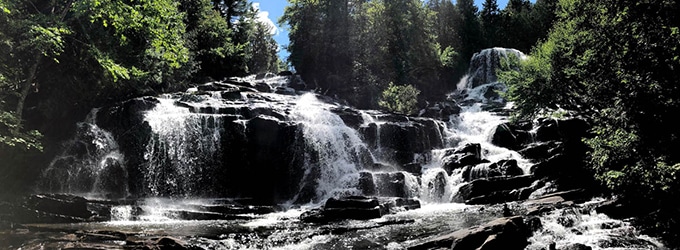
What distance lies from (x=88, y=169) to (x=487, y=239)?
67.5 ft

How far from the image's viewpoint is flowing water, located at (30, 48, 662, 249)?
14.5 m

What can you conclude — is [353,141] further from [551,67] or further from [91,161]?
[91,161]

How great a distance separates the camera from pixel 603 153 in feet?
40.3

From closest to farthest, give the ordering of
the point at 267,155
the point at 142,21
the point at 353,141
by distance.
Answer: the point at 142,21, the point at 267,155, the point at 353,141

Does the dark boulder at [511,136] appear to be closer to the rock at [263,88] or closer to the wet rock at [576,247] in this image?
the wet rock at [576,247]

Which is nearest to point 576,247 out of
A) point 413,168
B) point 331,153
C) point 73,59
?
point 413,168

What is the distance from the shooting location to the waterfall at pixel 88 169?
2053cm

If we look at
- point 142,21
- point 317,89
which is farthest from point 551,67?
point 317,89

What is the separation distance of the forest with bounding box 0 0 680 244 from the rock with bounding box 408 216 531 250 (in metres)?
3.59

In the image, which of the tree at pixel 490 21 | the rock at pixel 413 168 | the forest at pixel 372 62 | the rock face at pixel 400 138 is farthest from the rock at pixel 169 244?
the tree at pixel 490 21

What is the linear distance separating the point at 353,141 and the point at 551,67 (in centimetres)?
1310

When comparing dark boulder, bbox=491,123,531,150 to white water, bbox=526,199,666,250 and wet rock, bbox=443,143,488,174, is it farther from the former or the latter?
white water, bbox=526,199,666,250

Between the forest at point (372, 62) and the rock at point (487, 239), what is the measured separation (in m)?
3.59

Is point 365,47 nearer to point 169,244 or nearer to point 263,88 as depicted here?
point 263,88
